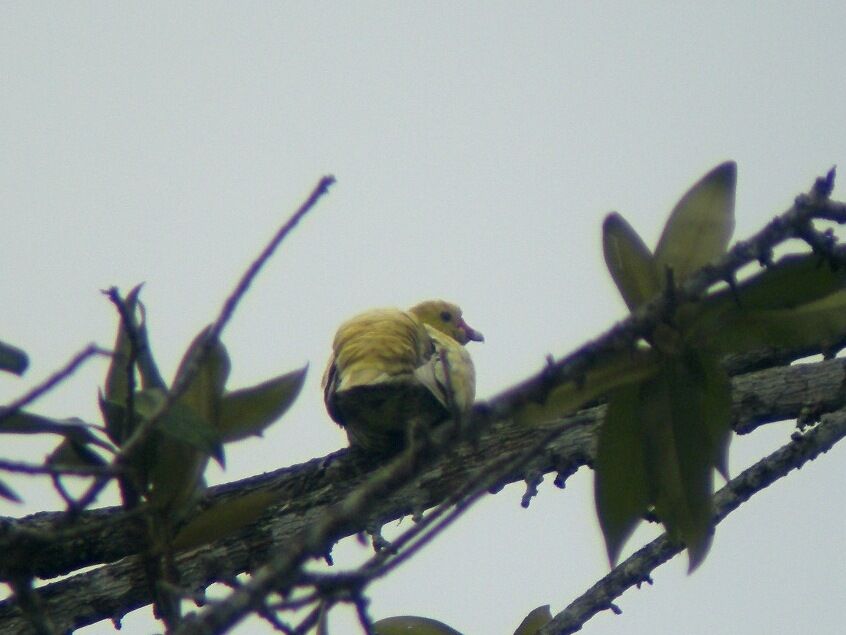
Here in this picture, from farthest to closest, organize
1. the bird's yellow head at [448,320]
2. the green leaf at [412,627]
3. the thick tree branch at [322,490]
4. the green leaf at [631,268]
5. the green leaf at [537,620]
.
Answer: the bird's yellow head at [448,320] → the thick tree branch at [322,490] → the green leaf at [537,620] → the green leaf at [412,627] → the green leaf at [631,268]

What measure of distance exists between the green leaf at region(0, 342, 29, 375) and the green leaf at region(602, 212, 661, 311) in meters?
0.96

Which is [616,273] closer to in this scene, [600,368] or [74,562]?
[600,368]

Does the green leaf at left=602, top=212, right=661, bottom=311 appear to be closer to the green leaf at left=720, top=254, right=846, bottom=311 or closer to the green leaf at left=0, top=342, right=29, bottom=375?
the green leaf at left=720, top=254, right=846, bottom=311

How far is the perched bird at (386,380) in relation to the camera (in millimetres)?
4781

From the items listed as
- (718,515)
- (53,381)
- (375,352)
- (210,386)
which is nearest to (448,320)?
(375,352)

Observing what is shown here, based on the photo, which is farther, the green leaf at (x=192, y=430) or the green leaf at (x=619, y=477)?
the green leaf at (x=619, y=477)

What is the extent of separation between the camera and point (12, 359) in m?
1.99

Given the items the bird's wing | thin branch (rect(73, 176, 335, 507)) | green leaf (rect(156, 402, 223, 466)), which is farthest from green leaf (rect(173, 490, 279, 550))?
the bird's wing

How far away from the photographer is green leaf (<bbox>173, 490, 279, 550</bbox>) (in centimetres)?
203

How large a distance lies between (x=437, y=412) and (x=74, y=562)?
1.85 metres

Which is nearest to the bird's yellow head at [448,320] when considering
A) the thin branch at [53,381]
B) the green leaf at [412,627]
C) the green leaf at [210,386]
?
the green leaf at [412,627]

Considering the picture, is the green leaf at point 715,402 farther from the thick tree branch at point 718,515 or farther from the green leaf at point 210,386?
the green leaf at point 210,386

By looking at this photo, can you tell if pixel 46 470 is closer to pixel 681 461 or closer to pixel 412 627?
pixel 681 461

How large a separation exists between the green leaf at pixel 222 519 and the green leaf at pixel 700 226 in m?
0.75
